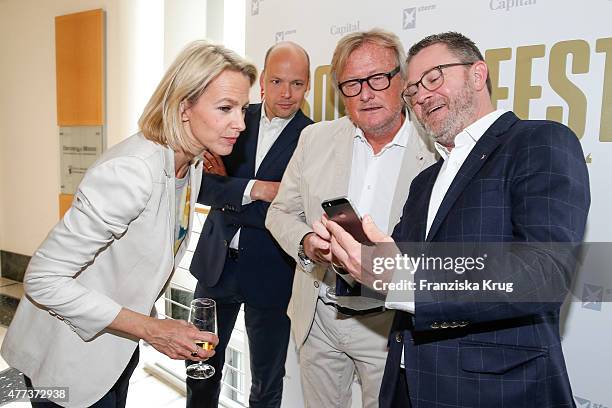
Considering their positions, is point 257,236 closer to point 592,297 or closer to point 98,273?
point 98,273

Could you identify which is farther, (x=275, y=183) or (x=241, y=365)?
(x=241, y=365)

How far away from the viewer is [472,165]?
1291 mm

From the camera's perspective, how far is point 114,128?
4.99 m

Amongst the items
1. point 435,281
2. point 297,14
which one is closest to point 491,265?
point 435,281

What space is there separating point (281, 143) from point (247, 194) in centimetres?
34

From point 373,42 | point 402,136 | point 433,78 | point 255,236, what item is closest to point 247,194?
point 255,236

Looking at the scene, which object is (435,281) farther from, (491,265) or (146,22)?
(146,22)

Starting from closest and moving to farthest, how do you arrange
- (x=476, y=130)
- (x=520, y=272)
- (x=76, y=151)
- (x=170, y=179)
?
(x=520, y=272), (x=476, y=130), (x=170, y=179), (x=76, y=151)

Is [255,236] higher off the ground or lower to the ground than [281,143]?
lower

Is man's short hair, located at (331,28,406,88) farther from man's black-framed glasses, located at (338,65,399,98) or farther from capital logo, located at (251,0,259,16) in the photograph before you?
capital logo, located at (251,0,259,16)

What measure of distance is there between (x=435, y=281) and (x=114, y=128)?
15.3 feet

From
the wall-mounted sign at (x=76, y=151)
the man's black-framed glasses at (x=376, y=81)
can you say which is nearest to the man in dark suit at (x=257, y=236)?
the man's black-framed glasses at (x=376, y=81)

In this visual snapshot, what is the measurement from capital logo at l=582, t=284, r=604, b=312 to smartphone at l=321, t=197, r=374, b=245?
3.25 feet

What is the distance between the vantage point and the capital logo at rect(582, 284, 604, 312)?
1.74 meters
